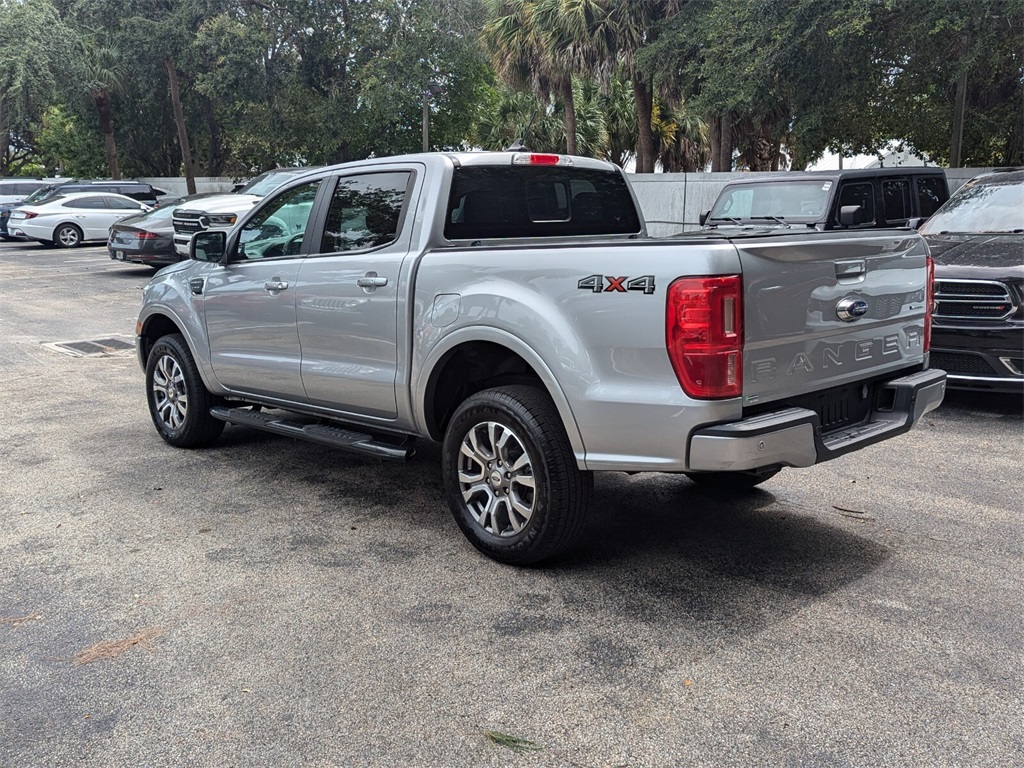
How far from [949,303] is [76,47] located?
34.2 m

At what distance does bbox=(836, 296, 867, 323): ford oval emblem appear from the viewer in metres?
4.20

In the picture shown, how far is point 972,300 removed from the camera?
7.33m

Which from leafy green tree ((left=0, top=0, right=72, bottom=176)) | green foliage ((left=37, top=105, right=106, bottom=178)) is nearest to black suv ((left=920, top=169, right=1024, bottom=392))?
leafy green tree ((left=0, top=0, right=72, bottom=176))

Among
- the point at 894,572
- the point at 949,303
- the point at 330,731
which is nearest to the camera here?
the point at 330,731

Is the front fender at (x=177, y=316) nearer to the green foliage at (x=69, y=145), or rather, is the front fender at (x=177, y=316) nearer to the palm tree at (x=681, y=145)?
the palm tree at (x=681, y=145)

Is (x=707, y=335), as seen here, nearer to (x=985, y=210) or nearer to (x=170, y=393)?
(x=170, y=393)

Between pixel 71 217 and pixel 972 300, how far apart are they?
78.4 feet

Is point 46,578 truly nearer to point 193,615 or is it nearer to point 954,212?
point 193,615

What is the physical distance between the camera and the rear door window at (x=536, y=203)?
506 cm

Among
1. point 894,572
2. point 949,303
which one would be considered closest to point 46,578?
point 894,572

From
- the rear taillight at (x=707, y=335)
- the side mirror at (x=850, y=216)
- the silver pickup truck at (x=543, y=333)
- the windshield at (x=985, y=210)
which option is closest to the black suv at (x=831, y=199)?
the side mirror at (x=850, y=216)

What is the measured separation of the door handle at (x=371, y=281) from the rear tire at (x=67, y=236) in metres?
23.5

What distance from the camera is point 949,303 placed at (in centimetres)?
740

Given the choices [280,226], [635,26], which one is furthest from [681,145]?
[280,226]
